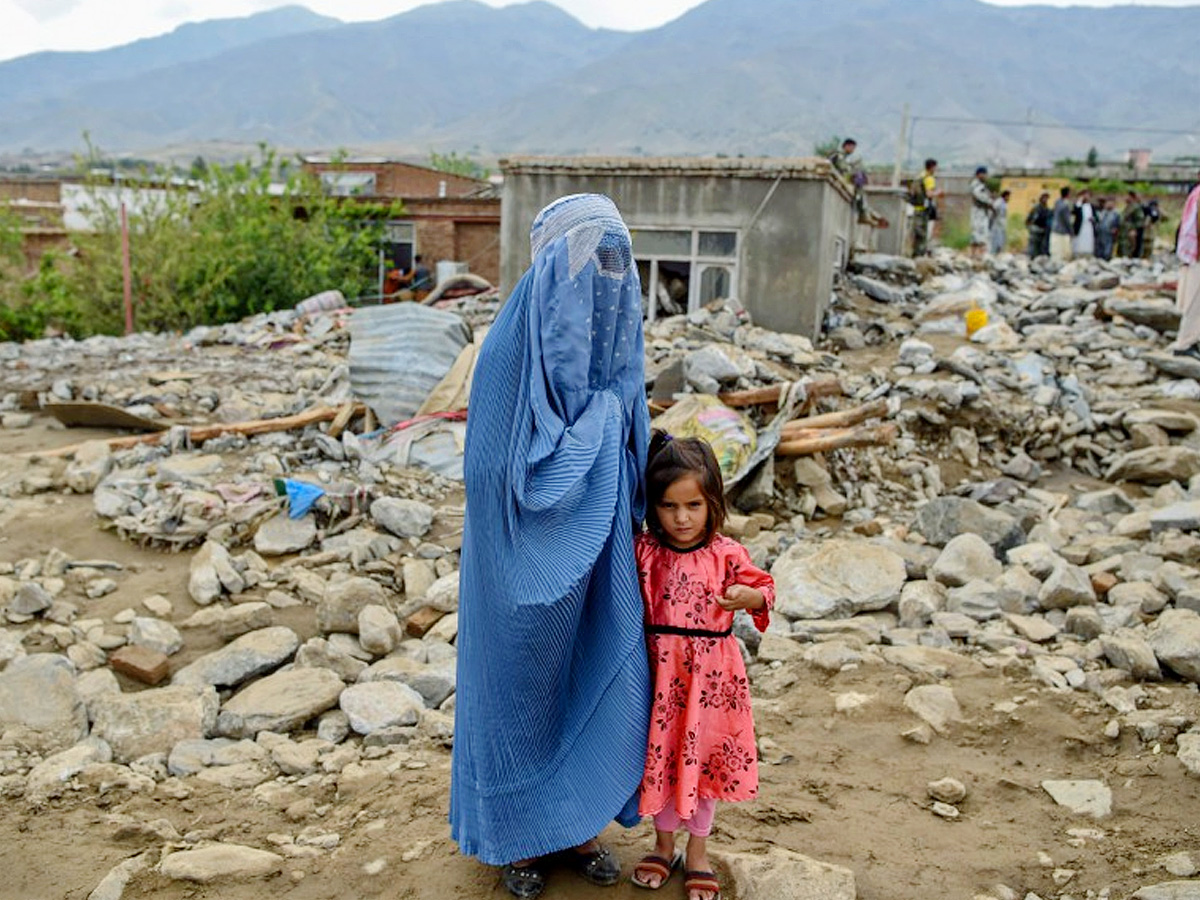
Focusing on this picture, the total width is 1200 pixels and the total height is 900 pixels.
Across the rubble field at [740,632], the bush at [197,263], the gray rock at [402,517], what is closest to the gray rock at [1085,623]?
the rubble field at [740,632]

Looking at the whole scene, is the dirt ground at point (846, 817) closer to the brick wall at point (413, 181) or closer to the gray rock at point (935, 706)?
the gray rock at point (935, 706)

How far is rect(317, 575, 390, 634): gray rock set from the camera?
498 centimetres

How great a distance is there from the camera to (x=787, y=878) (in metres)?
2.57

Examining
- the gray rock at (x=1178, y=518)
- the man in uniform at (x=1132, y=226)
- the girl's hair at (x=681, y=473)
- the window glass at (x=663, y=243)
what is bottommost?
the gray rock at (x=1178, y=518)

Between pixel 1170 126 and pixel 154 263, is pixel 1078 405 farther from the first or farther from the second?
pixel 1170 126

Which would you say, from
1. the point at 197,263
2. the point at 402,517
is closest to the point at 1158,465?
the point at 402,517

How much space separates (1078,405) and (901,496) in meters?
2.46

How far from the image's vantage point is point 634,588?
2.36m

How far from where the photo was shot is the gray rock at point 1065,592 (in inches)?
203

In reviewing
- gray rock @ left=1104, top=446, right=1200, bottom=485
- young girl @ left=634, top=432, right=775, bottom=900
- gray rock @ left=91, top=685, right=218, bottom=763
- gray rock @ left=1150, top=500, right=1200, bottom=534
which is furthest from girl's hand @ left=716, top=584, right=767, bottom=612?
gray rock @ left=1104, top=446, right=1200, bottom=485

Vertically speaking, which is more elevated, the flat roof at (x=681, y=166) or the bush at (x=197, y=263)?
the flat roof at (x=681, y=166)

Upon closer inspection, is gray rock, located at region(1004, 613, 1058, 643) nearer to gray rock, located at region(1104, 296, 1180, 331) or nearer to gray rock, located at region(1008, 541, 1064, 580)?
gray rock, located at region(1008, 541, 1064, 580)

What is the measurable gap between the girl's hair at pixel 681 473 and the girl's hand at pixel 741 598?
15 centimetres

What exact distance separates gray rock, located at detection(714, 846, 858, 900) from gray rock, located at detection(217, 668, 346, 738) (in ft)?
6.81
